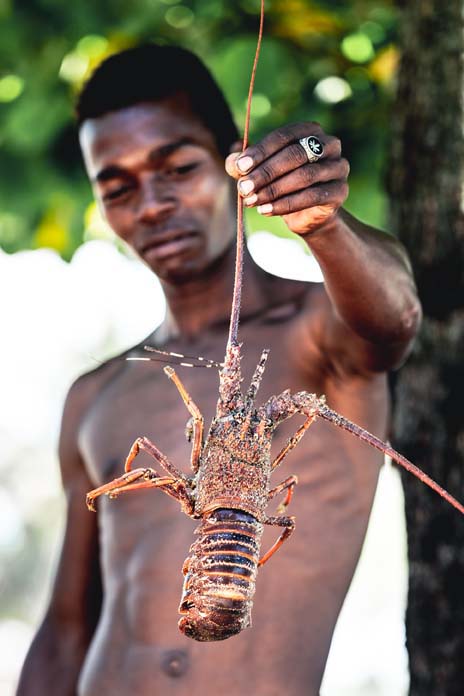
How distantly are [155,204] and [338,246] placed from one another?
0.97 m

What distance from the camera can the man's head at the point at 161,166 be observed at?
11.7 feet

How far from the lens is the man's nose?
11.5ft

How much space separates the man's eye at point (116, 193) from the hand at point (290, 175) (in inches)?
52.9

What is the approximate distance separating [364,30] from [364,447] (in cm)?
200

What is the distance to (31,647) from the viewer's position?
13.7ft

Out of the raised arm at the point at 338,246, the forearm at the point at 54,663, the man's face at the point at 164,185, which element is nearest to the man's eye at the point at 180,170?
the man's face at the point at 164,185

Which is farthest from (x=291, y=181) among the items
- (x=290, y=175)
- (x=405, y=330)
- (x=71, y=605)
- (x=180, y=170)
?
(x=71, y=605)

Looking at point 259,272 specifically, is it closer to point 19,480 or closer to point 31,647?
point 31,647

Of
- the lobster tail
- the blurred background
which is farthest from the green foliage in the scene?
the lobster tail

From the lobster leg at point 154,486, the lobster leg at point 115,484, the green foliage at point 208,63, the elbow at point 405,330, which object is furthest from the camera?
the green foliage at point 208,63

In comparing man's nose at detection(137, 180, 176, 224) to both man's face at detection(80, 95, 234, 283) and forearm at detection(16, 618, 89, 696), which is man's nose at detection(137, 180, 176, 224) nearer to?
man's face at detection(80, 95, 234, 283)

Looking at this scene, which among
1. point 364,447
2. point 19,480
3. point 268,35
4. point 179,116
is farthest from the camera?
point 19,480

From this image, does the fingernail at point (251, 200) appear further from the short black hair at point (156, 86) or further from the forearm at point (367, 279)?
the short black hair at point (156, 86)

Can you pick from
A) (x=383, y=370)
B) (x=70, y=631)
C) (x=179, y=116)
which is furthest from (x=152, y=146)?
(x=70, y=631)
